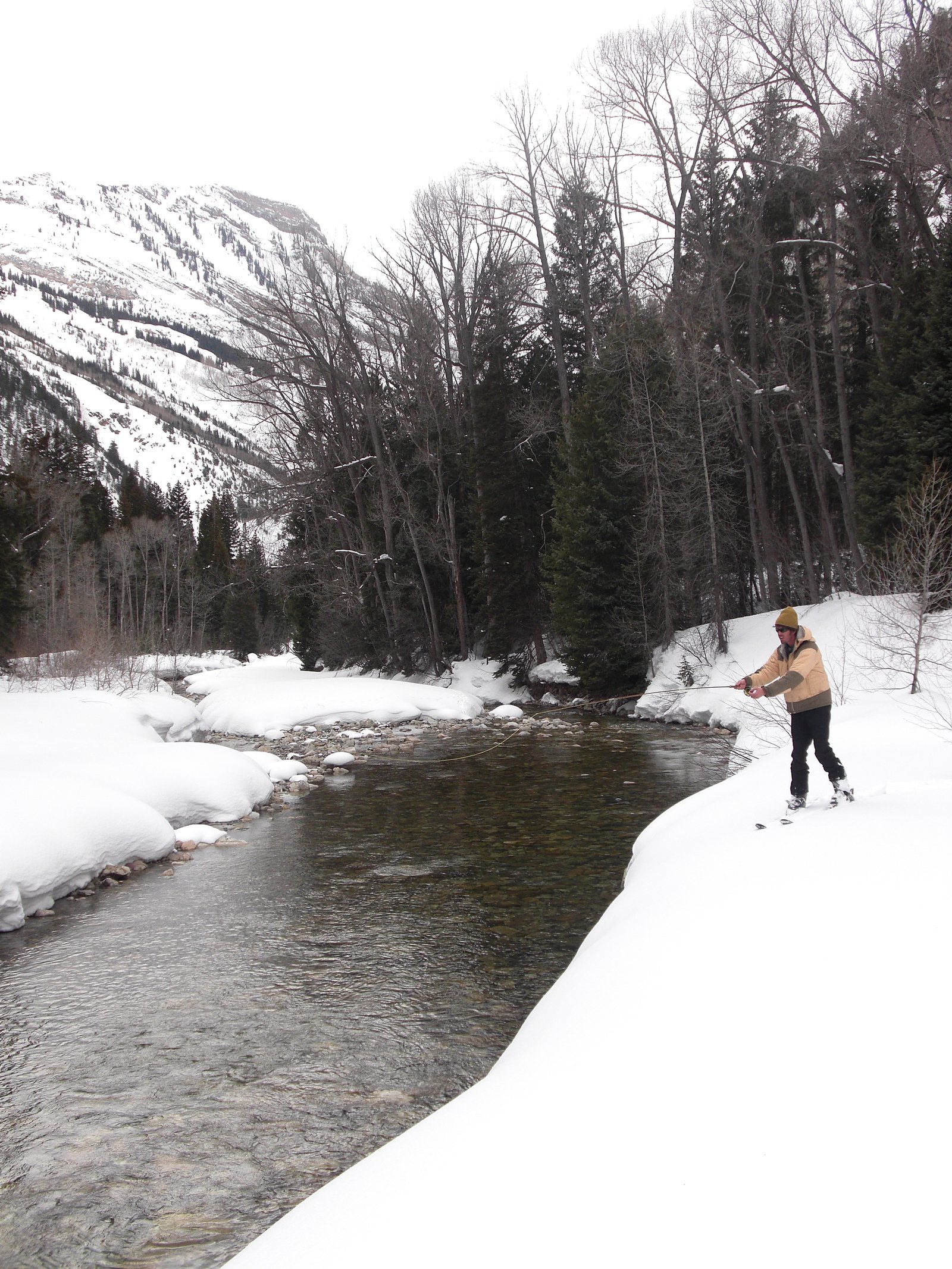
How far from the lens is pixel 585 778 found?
14117 mm

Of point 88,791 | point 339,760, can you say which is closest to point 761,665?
point 339,760

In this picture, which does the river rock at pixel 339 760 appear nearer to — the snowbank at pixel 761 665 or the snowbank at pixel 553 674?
the snowbank at pixel 761 665

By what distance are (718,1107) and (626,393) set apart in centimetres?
2480

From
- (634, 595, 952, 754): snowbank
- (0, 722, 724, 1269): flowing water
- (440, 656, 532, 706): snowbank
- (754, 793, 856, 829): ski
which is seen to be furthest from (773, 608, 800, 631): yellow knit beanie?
(440, 656, 532, 706): snowbank

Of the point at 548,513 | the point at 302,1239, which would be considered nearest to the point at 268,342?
the point at 548,513

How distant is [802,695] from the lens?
266 inches

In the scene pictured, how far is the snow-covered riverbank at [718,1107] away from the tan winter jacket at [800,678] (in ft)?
4.41

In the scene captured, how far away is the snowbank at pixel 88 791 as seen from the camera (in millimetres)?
8438

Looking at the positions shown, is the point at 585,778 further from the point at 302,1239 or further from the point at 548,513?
the point at 548,513

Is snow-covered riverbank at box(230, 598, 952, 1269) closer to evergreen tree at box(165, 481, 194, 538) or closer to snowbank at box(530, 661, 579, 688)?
snowbank at box(530, 661, 579, 688)

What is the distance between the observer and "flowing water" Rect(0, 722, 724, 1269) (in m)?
4.09

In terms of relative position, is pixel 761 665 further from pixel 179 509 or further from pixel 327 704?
pixel 179 509

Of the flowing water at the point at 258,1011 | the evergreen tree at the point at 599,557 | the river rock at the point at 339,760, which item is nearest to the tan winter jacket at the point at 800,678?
the flowing water at the point at 258,1011

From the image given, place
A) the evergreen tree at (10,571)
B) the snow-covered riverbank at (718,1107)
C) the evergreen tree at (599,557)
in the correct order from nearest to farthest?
the snow-covered riverbank at (718,1107) < the evergreen tree at (599,557) < the evergreen tree at (10,571)
